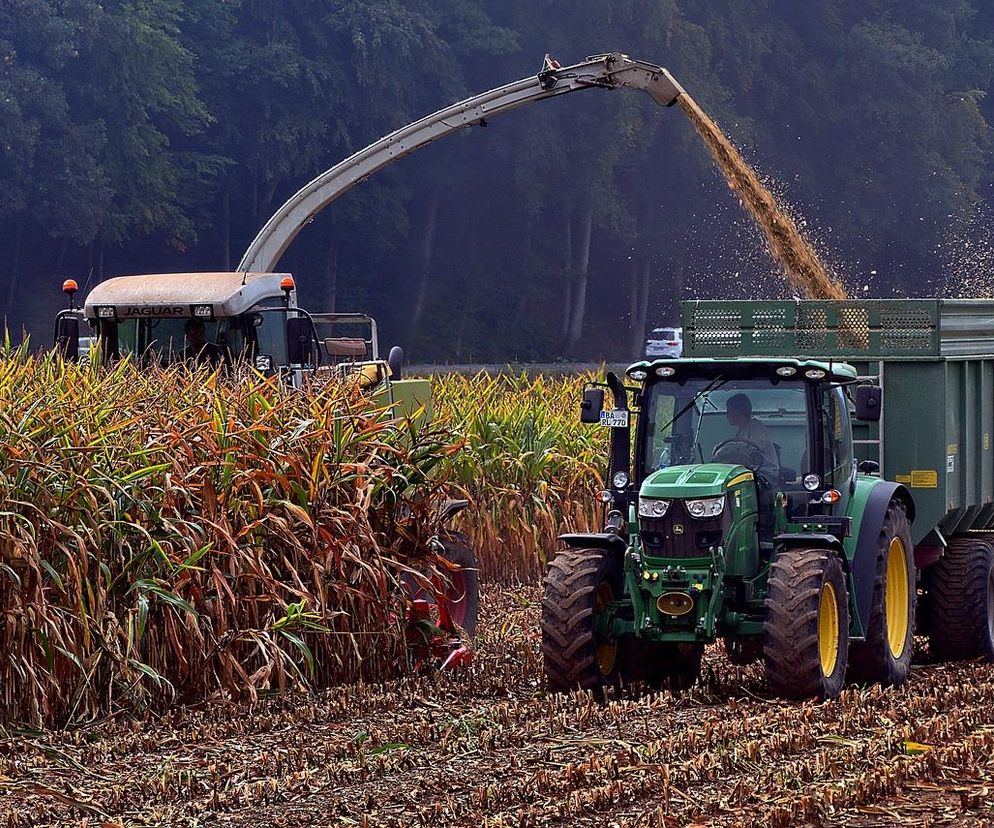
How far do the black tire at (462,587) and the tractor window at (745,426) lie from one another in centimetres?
194

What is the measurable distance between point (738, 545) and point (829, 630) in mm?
643

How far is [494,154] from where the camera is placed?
52875mm

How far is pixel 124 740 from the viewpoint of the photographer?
7.79m

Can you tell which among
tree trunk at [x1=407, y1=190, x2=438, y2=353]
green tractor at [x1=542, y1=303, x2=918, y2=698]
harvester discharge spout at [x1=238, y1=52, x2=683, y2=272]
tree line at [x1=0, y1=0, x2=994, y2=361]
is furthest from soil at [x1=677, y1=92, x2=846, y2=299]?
tree trunk at [x1=407, y1=190, x2=438, y2=353]

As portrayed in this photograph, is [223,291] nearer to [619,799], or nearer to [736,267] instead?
[619,799]

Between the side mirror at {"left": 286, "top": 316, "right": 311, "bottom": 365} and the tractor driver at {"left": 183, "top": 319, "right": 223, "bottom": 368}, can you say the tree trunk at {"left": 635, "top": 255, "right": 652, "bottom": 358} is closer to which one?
the tractor driver at {"left": 183, "top": 319, "right": 223, "bottom": 368}

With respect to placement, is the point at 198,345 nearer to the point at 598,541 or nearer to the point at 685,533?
the point at 598,541

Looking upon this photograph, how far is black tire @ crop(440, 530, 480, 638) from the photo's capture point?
35.8ft

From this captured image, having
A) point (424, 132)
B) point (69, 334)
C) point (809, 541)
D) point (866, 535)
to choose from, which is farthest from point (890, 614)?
point (424, 132)

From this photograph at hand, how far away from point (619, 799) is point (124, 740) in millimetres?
2446

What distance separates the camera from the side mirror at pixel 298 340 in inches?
492

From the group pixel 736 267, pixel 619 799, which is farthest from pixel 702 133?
pixel 736 267

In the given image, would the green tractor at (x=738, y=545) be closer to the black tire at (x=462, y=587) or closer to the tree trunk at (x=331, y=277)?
the black tire at (x=462, y=587)

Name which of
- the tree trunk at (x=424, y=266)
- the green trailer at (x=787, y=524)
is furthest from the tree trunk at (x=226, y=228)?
the green trailer at (x=787, y=524)
